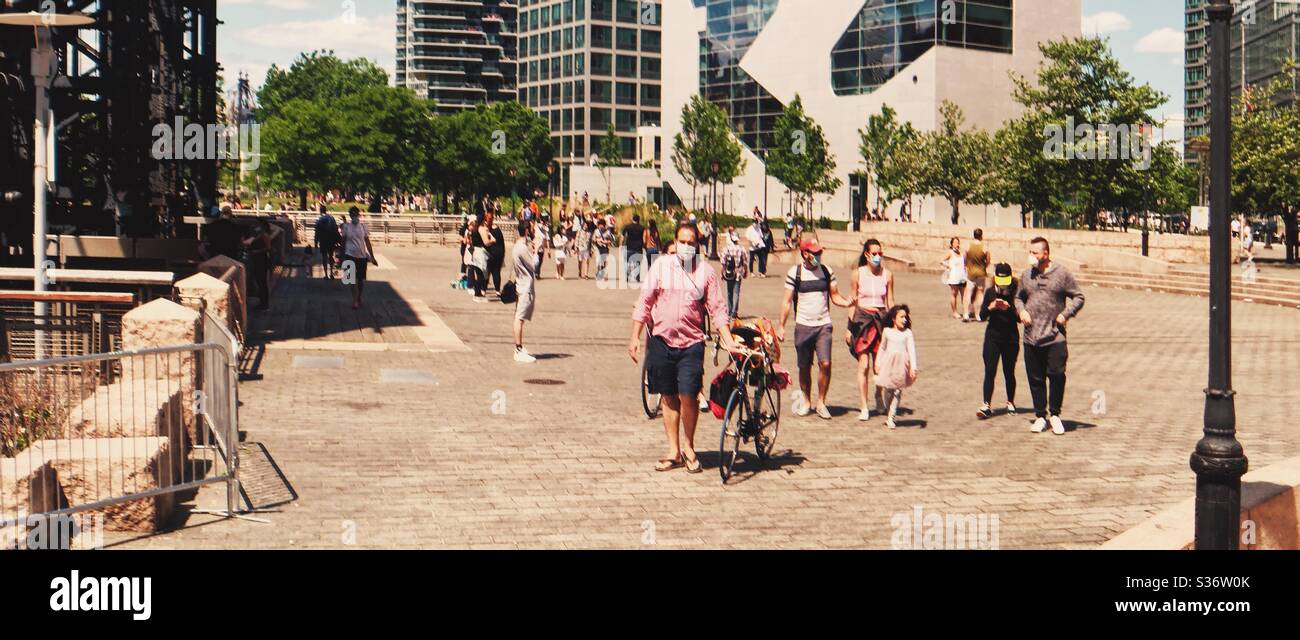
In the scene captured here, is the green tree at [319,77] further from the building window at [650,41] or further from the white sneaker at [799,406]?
the white sneaker at [799,406]

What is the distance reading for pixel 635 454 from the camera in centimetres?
1125

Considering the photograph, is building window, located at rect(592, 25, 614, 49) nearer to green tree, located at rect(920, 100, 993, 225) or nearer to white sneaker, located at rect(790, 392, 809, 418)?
green tree, located at rect(920, 100, 993, 225)

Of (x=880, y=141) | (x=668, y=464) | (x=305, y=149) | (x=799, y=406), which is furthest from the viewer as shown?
(x=305, y=149)

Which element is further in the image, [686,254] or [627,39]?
[627,39]

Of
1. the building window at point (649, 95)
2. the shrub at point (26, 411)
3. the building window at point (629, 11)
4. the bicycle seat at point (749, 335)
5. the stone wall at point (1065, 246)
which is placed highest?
the building window at point (629, 11)

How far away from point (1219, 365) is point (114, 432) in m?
6.73

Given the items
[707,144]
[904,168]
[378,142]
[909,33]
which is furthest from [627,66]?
[904,168]

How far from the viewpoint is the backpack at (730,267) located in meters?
24.3

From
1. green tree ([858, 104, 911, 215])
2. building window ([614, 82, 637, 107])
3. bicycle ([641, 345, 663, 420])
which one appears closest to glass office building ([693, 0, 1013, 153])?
green tree ([858, 104, 911, 215])

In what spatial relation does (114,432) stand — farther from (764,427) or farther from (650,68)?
(650,68)

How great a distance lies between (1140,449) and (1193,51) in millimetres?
189206

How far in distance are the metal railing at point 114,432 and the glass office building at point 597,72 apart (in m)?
124

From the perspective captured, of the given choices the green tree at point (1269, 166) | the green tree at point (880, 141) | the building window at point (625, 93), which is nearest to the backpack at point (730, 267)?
the green tree at point (1269, 166)
